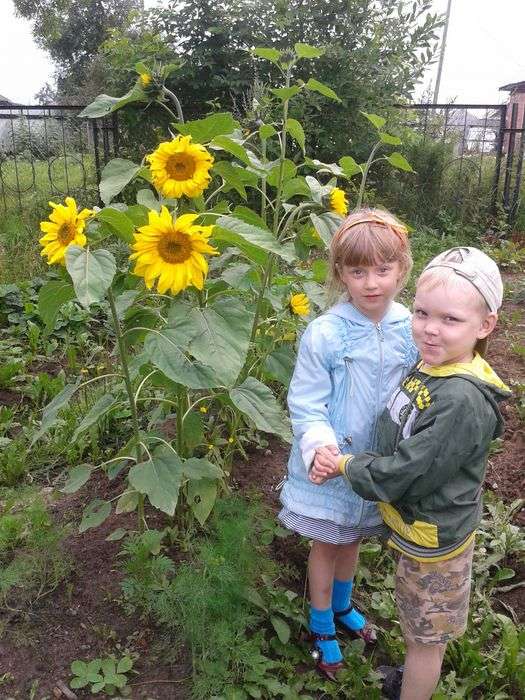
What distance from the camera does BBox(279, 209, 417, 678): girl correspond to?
163 centimetres

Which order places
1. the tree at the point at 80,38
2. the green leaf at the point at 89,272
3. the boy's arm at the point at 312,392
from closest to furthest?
the green leaf at the point at 89,272 < the boy's arm at the point at 312,392 < the tree at the point at 80,38

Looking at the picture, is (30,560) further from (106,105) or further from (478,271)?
Answer: (478,271)

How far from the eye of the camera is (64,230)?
153 cm

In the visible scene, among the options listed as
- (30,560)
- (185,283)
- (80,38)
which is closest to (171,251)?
(185,283)

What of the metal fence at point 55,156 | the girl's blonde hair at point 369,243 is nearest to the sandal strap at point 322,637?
the girl's blonde hair at point 369,243

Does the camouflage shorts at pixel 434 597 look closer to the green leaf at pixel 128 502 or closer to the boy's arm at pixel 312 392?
the boy's arm at pixel 312 392

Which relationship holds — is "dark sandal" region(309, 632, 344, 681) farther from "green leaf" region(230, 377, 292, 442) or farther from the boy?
"green leaf" region(230, 377, 292, 442)

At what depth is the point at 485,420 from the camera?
141 cm

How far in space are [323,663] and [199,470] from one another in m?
0.64

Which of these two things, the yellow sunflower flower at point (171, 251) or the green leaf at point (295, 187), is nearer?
the yellow sunflower flower at point (171, 251)

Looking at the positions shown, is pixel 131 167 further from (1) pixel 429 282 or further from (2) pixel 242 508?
Answer: (2) pixel 242 508

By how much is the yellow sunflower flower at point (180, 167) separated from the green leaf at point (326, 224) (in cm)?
40

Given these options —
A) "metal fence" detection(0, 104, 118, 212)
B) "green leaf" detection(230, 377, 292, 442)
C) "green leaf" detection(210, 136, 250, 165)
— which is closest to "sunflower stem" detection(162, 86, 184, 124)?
"green leaf" detection(210, 136, 250, 165)

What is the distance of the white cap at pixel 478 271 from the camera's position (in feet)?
4.67
